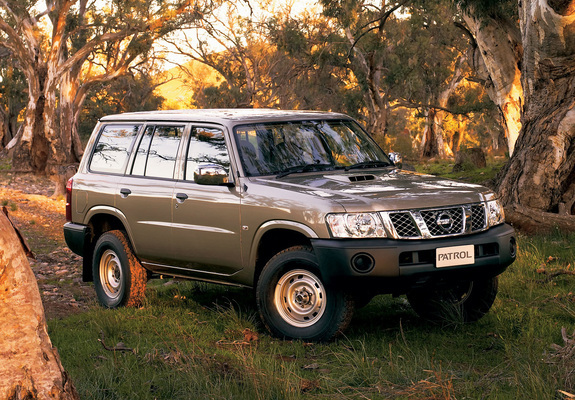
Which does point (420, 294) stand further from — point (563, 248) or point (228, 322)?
point (563, 248)

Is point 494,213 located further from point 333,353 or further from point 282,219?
point 333,353

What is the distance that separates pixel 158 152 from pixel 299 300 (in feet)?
7.82

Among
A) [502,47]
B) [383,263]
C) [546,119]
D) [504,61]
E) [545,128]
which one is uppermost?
[502,47]

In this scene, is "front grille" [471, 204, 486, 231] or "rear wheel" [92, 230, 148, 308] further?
"rear wheel" [92, 230, 148, 308]

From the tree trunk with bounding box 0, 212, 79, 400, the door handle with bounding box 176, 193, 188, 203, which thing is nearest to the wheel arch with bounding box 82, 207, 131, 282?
the door handle with bounding box 176, 193, 188, 203

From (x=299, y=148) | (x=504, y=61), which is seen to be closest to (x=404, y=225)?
(x=299, y=148)

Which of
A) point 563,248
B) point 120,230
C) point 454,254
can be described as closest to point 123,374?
point 454,254

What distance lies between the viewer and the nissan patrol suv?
5.96m

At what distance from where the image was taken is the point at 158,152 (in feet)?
25.7

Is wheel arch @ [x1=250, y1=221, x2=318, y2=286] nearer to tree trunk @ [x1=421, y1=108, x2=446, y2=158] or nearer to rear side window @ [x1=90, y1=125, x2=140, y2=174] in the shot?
rear side window @ [x1=90, y1=125, x2=140, y2=174]

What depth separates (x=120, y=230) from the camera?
329 inches

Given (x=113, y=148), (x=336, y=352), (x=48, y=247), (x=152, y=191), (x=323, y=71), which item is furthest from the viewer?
(x=323, y=71)

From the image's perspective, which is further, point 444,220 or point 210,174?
point 210,174

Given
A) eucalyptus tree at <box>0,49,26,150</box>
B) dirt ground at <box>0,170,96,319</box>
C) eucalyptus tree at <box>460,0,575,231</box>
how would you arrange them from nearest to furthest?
1. dirt ground at <box>0,170,96,319</box>
2. eucalyptus tree at <box>460,0,575,231</box>
3. eucalyptus tree at <box>0,49,26,150</box>
